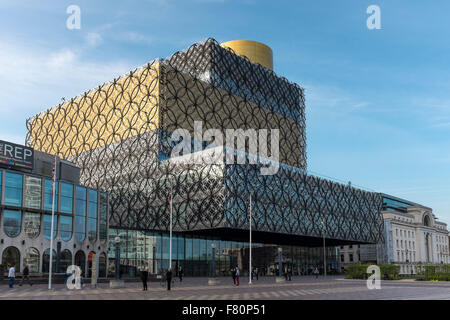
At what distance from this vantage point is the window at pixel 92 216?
219 ft

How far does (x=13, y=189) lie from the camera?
5628 cm

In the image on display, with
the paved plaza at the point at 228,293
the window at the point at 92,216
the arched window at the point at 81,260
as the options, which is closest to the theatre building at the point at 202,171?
the window at the point at 92,216

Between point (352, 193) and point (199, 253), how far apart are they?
37.9 m

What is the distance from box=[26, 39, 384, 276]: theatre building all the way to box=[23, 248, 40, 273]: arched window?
19017 mm

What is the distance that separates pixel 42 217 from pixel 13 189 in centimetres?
486

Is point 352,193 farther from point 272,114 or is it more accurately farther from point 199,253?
point 199,253

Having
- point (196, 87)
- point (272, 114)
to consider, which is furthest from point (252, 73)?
point (196, 87)

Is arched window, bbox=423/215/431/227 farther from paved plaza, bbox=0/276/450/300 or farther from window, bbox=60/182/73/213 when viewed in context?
window, bbox=60/182/73/213

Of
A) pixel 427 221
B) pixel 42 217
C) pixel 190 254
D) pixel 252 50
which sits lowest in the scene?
pixel 190 254

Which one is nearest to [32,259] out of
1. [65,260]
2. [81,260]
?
[65,260]

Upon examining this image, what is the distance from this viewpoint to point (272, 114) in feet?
406

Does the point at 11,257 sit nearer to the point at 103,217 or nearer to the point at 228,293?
the point at 103,217

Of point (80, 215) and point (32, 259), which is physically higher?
point (80, 215)

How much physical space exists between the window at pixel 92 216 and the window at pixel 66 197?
13.1ft
